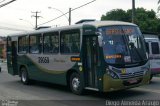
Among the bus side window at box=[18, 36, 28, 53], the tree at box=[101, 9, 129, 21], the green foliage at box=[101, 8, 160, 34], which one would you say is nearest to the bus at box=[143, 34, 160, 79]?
the bus side window at box=[18, 36, 28, 53]

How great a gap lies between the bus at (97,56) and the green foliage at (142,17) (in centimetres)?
4347

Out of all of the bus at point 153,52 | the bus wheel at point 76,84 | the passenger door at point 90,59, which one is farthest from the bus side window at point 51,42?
the bus at point 153,52

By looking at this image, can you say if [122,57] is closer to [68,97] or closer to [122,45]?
[122,45]

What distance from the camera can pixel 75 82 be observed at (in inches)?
569

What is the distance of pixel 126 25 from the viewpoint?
13.6 m

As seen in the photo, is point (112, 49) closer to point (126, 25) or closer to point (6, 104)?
point (126, 25)

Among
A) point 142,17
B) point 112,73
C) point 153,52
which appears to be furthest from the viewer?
point 142,17

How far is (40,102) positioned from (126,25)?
13.7ft

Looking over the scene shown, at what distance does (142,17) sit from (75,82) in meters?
51.4

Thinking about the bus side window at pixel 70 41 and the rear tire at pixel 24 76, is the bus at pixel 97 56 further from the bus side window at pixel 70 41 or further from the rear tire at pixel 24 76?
the rear tire at pixel 24 76

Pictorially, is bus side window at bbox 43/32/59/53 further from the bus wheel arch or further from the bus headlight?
the bus headlight

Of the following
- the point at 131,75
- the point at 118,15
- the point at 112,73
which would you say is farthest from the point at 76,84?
the point at 118,15

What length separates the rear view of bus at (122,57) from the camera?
12.6m

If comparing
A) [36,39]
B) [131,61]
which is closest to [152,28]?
[36,39]
